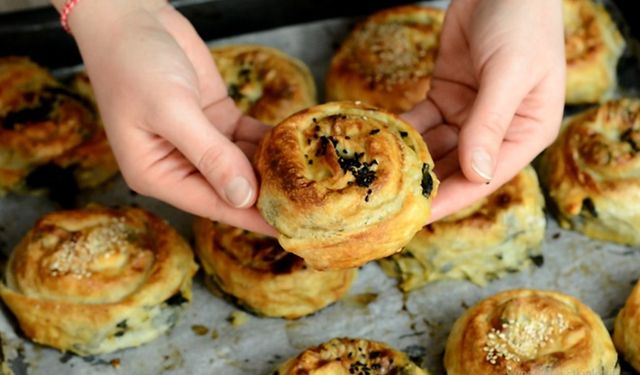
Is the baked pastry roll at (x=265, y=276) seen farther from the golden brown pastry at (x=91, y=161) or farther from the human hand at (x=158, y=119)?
the golden brown pastry at (x=91, y=161)

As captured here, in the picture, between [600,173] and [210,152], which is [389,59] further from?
[210,152]

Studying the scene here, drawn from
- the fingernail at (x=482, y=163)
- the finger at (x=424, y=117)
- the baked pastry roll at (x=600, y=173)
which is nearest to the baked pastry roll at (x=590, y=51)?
the baked pastry roll at (x=600, y=173)

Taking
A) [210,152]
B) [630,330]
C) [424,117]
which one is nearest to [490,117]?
[424,117]

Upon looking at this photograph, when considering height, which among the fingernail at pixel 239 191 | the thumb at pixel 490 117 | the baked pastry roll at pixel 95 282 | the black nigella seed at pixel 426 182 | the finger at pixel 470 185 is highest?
the thumb at pixel 490 117

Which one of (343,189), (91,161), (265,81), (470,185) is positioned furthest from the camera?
(265,81)

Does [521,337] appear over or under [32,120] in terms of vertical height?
under

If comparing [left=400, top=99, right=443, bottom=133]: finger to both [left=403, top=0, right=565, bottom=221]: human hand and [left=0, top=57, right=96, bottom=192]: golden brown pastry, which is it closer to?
[left=403, top=0, right=565, bottom=221]: human hand
